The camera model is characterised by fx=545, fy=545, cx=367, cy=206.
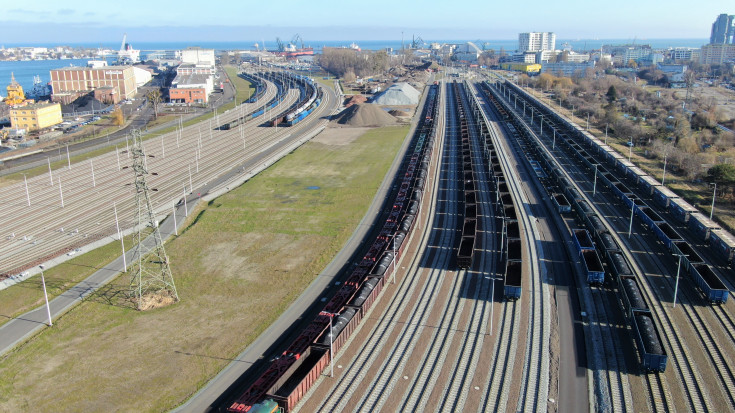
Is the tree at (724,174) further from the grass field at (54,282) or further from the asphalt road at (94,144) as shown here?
the asphalt road at (94,144)

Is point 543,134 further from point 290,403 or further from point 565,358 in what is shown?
point 290,403

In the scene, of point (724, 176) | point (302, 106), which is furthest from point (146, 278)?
point (302, 106)

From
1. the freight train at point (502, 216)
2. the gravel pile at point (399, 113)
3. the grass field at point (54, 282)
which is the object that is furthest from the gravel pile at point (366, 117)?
the grass field at point (54, 282)

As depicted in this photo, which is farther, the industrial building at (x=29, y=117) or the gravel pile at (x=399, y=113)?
the gravel pile at (x=399, y=113)

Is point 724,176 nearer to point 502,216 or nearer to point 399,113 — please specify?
point 502,216

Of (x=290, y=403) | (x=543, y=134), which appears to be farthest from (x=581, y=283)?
(x=543, y=134)
